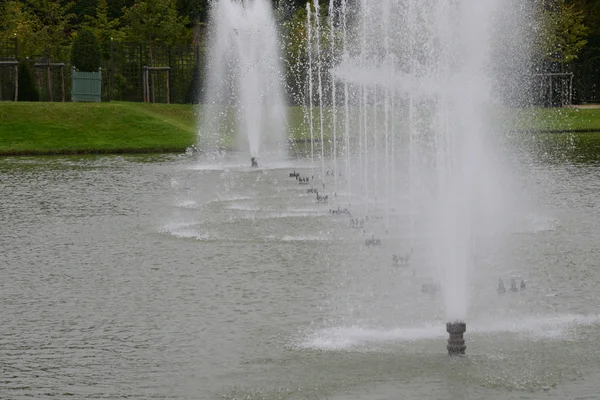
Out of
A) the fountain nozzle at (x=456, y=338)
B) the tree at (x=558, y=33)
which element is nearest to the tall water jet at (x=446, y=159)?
the fountain nozzle at (x=456, y=338)

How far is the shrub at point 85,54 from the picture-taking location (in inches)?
2057

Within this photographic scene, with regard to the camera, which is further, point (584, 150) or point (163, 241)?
point (584, 150)

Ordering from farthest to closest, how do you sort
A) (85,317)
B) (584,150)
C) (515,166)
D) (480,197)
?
(584,150)
(515,166)
(480,197)
(85,317)

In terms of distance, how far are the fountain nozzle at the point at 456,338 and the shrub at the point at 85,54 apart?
42.4 meters

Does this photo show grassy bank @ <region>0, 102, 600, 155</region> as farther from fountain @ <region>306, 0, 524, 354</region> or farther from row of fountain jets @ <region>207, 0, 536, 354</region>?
fountain @ <region>306, 0, 524, 354</region>

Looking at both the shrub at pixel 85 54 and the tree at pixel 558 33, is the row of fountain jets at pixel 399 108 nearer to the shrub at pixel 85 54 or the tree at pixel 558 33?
the tree at pixel 558 33

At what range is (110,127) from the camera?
152ft

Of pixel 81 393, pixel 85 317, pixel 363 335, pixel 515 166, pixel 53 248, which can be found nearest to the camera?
pixel 81 393

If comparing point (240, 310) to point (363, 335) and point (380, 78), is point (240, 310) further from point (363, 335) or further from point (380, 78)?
point (380, 78)

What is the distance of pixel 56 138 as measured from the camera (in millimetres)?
44188

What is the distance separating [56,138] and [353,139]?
39.9 ft

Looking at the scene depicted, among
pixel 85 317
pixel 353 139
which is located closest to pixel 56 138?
pixel 353 139

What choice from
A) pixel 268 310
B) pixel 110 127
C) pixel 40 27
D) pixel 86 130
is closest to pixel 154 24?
pixel 40 27

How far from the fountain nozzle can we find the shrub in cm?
4236
